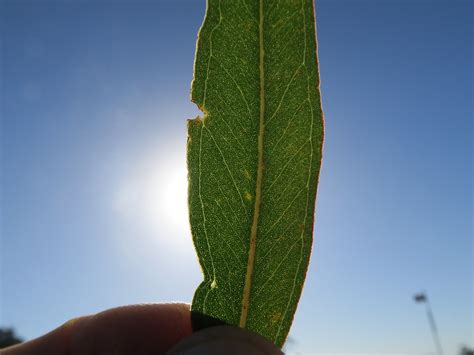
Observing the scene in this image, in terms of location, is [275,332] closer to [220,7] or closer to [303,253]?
[303,253]

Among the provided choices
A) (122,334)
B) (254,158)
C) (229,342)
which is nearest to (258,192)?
(254,158)

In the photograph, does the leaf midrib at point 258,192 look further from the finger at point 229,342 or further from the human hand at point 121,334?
the human hand at point 121,334

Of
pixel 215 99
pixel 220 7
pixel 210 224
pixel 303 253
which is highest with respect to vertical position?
pixel 220 7

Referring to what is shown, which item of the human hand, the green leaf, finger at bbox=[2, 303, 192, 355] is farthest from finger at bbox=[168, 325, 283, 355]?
finger at bbox=[2, 303, 192, 355]

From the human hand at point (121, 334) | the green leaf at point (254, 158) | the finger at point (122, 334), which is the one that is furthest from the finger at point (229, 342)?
the finger at point (122, 334)

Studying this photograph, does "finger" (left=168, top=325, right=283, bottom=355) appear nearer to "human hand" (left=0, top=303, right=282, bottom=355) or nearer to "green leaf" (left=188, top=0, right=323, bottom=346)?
"green leaf" (left=188, top=0, right=323, bottom=346)

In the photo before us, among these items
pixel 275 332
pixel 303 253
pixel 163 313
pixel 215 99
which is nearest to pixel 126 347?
pixel 163 313

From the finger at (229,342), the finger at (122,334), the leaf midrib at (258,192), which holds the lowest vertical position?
the finger at (122,334)

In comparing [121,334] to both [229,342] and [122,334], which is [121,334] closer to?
[122,334]
